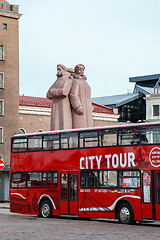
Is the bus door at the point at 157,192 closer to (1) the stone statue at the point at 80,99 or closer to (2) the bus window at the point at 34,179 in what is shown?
(2) the bus window at the point at 34,179

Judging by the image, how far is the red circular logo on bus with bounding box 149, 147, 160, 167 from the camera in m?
24.9

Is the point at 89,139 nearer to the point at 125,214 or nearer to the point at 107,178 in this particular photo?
the point at 107,178

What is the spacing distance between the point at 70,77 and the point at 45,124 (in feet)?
105

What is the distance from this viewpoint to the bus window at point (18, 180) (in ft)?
103

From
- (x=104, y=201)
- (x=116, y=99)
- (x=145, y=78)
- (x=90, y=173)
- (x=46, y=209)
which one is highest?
A: (x=145, y=78)

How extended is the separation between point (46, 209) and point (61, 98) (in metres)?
9.45

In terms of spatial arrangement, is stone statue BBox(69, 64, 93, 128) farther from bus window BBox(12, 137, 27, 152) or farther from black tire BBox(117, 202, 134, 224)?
black tire BBox(117, 202, 134, 224)

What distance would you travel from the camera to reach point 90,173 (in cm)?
2794

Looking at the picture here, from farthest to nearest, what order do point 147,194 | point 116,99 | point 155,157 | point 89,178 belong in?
point 116,99, point 89,178, point 147,194, point 155,157

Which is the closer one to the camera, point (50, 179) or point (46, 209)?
point (50, 179)

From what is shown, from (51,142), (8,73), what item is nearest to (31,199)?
(51,142)

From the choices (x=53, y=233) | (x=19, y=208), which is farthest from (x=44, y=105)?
(x=53, y=233)

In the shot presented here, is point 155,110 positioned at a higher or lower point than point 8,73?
lower

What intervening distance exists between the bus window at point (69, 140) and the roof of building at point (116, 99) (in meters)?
63.2
